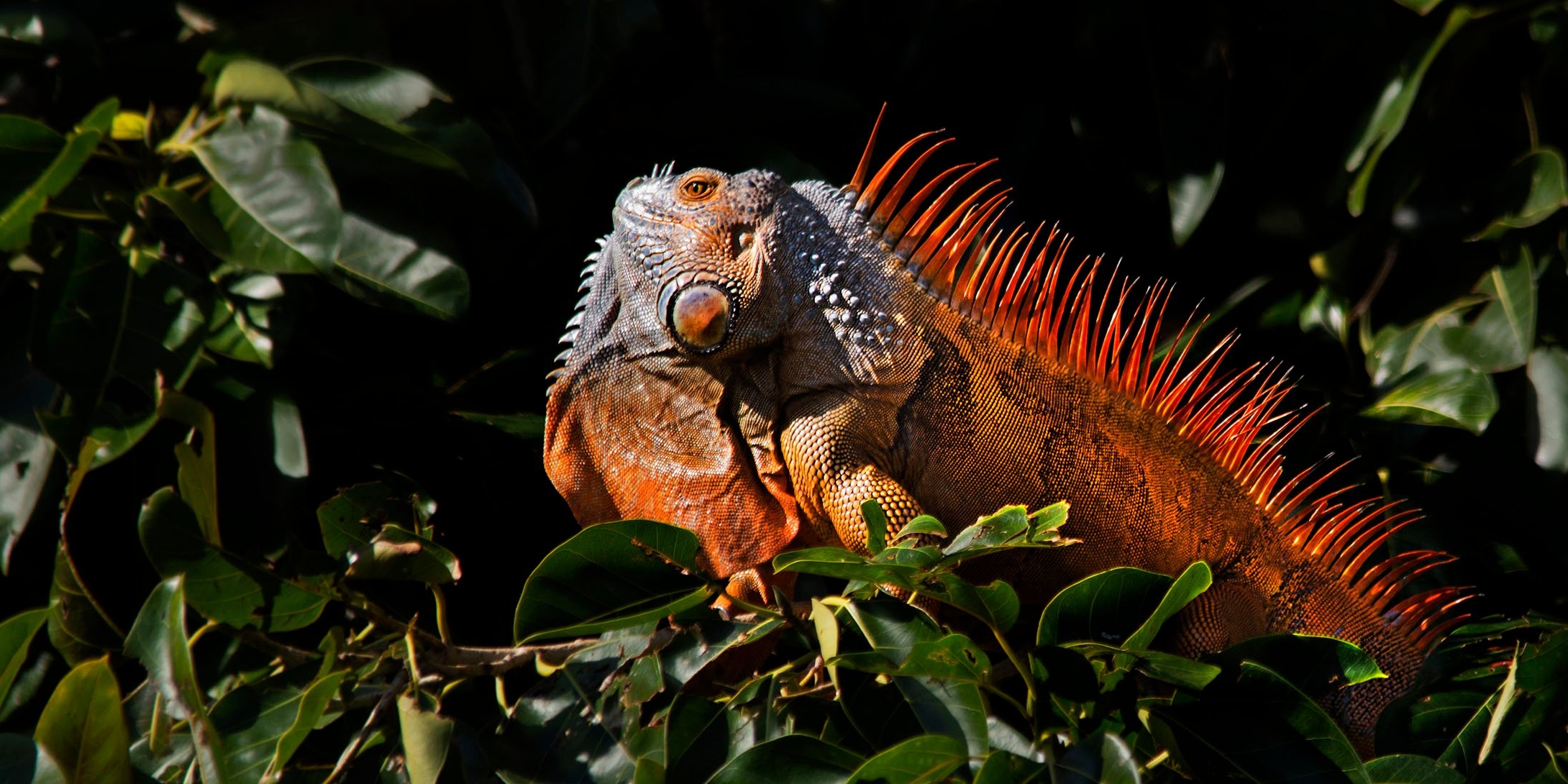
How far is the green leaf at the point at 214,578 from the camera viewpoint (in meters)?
1.68

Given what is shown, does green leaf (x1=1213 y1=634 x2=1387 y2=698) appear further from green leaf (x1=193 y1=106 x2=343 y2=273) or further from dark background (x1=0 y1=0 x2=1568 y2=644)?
dark background (x1=0 y1=0 x2=1568 y2=644)

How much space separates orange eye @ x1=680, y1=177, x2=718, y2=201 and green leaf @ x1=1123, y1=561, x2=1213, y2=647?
119 cm

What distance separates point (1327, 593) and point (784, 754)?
4.82 ft

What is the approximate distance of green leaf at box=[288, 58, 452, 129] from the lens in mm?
2418

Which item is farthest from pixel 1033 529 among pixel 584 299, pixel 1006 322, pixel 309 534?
pixel 309 534

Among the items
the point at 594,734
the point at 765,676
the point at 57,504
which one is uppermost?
the point at 765,676

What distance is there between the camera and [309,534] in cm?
265

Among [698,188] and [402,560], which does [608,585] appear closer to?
[402,560]

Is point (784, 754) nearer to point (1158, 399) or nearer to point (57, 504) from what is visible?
point (1158, 399)

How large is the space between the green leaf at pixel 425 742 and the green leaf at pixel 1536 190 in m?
2.93

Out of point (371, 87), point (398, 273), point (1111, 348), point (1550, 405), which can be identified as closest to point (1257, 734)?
point (1111, 348)

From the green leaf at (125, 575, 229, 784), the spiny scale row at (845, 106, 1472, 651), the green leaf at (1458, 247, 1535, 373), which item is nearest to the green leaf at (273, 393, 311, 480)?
the green leaf at (125, 575, 229, 784)

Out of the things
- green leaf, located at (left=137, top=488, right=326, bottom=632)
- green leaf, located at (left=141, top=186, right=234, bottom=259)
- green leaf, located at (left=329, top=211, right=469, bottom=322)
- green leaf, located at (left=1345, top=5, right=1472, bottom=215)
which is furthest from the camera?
green leaf, located at (left=1345, top=5, right=1472, bottom=215)

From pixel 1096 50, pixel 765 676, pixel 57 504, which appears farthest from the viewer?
pixel 1096 50
